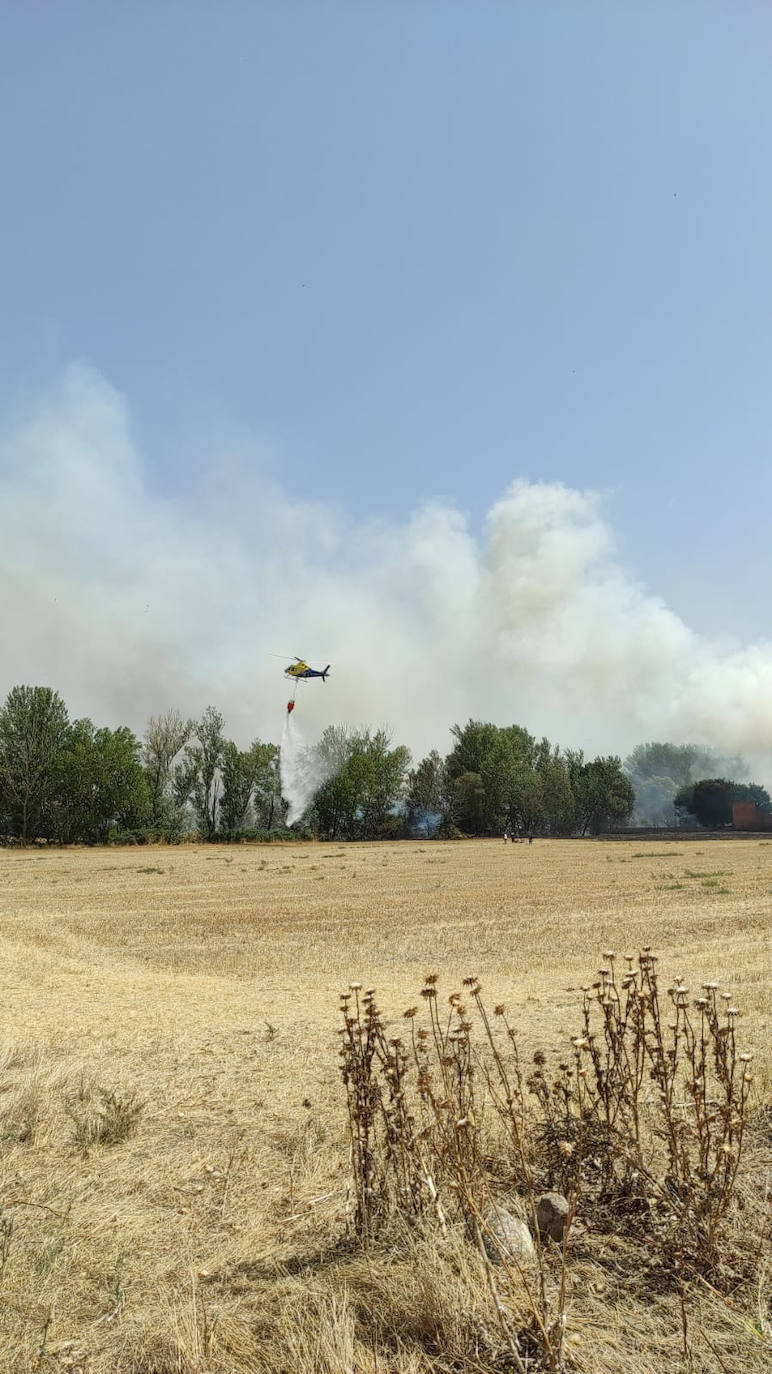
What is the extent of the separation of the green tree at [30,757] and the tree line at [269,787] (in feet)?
0.32

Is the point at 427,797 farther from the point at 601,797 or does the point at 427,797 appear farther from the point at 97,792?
the point at 97,792

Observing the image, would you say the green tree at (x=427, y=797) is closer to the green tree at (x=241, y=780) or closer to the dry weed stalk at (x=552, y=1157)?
the green tree at (x=241, y=780)

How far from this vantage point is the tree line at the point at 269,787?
80750mm

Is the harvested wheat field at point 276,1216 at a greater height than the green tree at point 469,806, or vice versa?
the green tree at point 469,806

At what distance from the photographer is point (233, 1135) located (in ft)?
21.6

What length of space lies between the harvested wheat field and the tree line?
70.4 m

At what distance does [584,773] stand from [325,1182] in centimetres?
12161

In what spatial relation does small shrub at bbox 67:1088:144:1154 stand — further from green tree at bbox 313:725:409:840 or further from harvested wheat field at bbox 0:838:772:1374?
green tree at bbox 313:725:409:840

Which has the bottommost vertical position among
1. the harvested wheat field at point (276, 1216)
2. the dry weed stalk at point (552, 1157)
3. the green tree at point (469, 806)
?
the harvested wheat field at point (276, 1216)

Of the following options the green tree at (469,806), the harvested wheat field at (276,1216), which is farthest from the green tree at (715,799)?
the harvested wheat field at (276,1216)

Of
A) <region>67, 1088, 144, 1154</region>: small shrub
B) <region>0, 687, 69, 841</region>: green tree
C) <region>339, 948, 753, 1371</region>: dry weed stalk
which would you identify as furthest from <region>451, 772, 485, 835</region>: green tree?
<region>339, 948, 753, 1371</region>: dry weed stalk

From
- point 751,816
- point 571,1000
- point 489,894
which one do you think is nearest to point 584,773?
point 751,816

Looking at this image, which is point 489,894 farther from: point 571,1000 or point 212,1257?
point 212,1257

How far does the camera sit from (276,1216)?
5.25m
